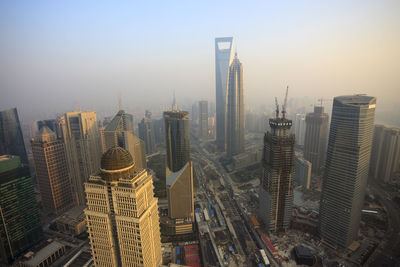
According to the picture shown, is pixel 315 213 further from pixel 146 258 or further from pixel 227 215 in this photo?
pixel 146 258

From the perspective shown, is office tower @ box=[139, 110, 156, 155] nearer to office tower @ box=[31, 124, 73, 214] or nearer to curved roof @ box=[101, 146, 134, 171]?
office tower @ box=[31, 124, 73, 214]

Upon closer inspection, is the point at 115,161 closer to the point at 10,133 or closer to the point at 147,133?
the point at 10,133

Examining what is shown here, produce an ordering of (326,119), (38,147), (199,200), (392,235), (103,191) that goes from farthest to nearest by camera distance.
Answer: (326,119), (199,200), (38,147), (392,235), (103,191)

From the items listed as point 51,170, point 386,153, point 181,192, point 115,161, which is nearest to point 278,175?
point 181,192

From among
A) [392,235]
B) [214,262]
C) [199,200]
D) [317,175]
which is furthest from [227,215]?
[317,175]

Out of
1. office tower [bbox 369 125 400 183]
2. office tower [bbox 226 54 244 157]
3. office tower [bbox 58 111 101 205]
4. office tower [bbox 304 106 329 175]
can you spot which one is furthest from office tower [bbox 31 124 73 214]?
office tower [bbox 369 125 400 183]

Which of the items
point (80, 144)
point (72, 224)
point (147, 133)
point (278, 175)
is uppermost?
point (80, 144)

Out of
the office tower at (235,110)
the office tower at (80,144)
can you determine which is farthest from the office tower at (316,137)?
the office tower at (80,144)
